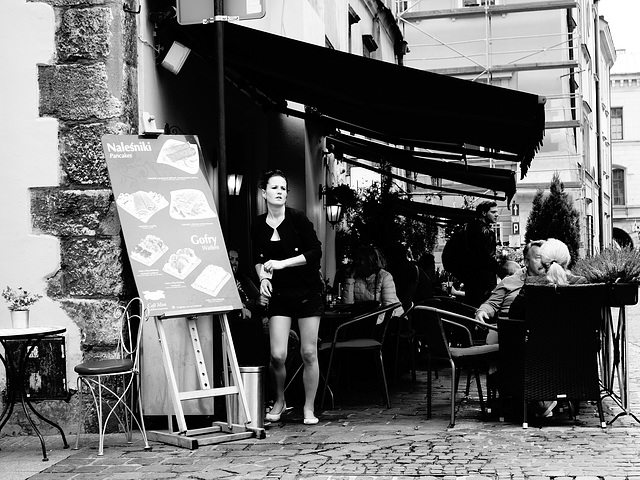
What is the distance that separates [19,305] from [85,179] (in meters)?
1.13

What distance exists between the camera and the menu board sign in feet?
21.6

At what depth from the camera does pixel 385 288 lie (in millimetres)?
9789

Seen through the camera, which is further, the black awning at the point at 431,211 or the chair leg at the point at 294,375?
the black awning at the point at 431,211

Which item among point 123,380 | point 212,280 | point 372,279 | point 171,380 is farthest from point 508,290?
point 123,380

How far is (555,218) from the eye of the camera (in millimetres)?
29406

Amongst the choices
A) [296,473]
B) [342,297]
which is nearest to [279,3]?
[342,297]

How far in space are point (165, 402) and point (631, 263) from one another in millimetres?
3379

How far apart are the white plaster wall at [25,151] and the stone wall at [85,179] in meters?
0.06

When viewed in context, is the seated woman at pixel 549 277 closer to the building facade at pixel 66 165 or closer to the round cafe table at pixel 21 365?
the building facade at pixel 66 165

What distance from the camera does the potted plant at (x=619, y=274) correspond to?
6.75m

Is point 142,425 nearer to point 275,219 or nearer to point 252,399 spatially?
point 252,399

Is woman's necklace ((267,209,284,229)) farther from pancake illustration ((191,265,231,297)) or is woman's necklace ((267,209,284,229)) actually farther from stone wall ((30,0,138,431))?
stone wall ((30,0,138,431))

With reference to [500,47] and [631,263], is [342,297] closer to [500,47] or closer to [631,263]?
[631,263]

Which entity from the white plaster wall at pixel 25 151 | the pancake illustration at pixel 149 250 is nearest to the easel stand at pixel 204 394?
the pancake illustration at pixel 149 250
